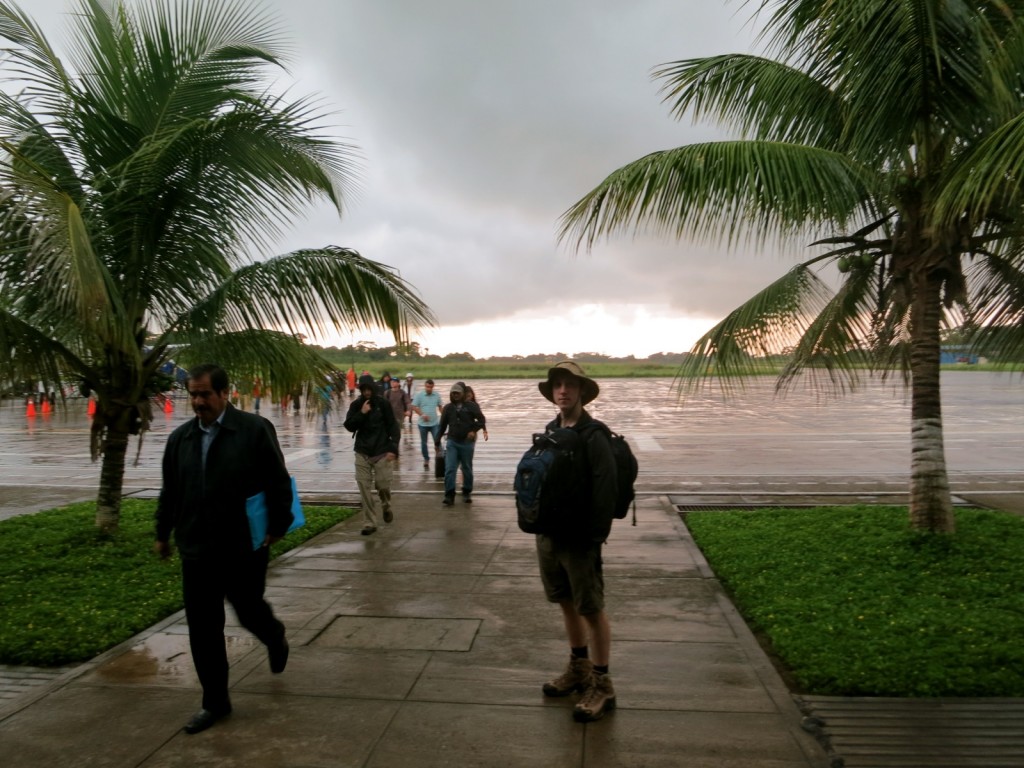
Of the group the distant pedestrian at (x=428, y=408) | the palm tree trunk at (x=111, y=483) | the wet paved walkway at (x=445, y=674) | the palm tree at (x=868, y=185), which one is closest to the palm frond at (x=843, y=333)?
the palm tree at (x=868, y=185)

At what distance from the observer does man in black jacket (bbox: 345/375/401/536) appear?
9.11 metres

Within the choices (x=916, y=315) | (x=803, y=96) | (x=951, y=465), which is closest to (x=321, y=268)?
(x=803, y=96)

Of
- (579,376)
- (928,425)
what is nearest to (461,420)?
(928,425)

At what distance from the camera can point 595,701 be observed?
4160 mm

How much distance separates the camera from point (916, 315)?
7.73m

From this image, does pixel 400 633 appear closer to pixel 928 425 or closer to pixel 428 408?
pixel 928 425

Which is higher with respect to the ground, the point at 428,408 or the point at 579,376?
the point at 579,376

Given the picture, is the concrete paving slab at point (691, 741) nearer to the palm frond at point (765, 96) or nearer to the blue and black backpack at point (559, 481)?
the blue and black backpack at point (559, 481)

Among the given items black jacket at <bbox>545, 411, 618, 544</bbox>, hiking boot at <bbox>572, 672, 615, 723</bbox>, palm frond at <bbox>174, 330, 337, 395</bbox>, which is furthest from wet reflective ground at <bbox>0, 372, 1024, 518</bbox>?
hiking boot at <bbox>572, 672, 615, 723</bbox>

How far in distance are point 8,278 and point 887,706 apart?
7.72m

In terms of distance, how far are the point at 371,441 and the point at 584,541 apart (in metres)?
5.39

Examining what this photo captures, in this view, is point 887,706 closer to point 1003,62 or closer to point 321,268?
point 1003,62

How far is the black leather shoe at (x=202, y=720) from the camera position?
404cm

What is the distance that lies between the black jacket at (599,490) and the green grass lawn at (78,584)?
11.2 ft
